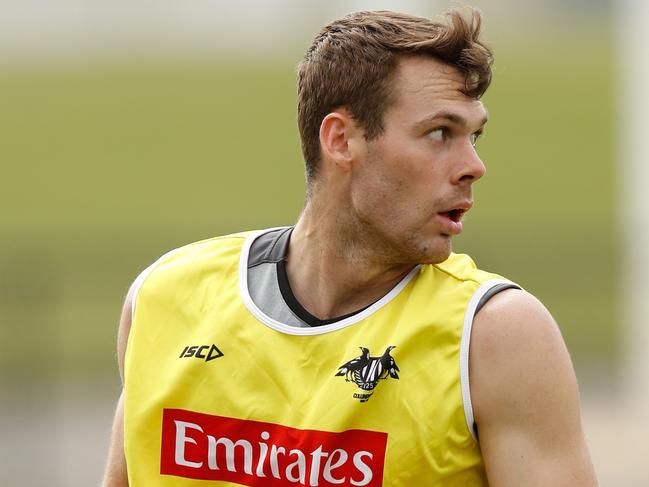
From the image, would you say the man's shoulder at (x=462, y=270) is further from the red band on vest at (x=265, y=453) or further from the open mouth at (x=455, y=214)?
the red band on vest at (x=265, y=453)

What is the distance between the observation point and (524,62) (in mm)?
20812

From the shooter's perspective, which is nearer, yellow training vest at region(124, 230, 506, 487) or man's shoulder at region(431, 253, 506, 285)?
yellow training vest at region(124, 230, 506, 487)

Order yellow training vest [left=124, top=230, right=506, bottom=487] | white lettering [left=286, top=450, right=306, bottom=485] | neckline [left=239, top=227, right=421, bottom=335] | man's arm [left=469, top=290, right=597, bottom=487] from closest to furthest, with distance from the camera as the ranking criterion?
man's arm [left=469, top=290, right=597, bottom=487] < yellow training vest [left=124, top=230, right=506, bottom=487] < white lettering [left=286, top=450, right=306, bottom=485] < neckline [left=239, top=227, right=421, bottom=335]

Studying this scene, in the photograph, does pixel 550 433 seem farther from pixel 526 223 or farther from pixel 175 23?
pixel 175 23

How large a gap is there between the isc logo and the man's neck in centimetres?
29

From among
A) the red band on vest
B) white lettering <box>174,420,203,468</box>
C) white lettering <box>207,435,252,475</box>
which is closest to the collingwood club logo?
the red band on vest

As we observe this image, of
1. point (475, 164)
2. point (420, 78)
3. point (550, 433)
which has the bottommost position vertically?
point (550, 433)

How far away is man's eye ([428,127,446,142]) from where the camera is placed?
3.53 meters

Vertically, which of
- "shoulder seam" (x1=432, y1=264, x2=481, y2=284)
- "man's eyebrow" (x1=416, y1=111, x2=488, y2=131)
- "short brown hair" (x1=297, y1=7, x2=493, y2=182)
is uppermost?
"short brown hair" (x1=297, y1=7, x2=493, y2=182)

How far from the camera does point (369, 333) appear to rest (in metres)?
3.60

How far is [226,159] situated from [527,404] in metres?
17.2

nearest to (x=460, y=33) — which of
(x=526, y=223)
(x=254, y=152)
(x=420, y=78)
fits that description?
(x=420, y=78)

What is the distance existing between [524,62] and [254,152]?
470cm

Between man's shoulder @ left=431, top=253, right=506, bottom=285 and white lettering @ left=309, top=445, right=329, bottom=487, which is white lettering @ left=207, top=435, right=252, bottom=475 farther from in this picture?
man's shoulder @ left=431, top=253, right=506, bottom=285
